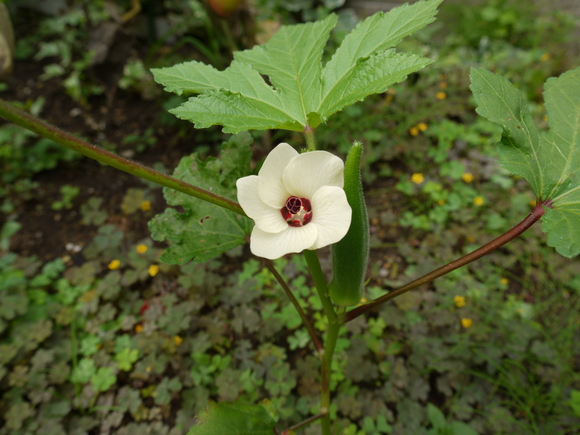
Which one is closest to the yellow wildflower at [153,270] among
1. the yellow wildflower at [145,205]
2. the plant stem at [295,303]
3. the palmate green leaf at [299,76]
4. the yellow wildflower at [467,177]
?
the yellow wildflower at [145,205]

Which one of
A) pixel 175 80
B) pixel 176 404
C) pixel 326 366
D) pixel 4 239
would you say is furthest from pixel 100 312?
pixel 175 80

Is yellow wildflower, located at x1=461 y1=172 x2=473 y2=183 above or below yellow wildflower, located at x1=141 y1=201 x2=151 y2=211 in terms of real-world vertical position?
below

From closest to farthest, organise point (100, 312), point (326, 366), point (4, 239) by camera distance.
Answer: point (326, 366)
point (100, 312)
point (4, 239)

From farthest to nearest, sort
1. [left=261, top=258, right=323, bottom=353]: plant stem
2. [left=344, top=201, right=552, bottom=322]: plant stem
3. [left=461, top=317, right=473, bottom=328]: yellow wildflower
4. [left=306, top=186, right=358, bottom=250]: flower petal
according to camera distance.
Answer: [left=461, top=317, right=473, bottom=328]: yellow wildflower, [left=261, top=258, right=323, bottom=353]: plant stem, [left=344, top=201, right=552, bottom=322]: plant stem, [left=306, top=186, right=358, bottom=250]: flower petal

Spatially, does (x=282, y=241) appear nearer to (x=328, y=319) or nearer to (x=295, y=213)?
(x=295, y=213)

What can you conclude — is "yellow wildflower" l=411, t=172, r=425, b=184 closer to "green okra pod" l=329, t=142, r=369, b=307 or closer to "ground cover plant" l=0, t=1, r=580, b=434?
"ground cover plant" l=0, t=1, r=580, b=434

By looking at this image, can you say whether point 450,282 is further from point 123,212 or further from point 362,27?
point 123,212

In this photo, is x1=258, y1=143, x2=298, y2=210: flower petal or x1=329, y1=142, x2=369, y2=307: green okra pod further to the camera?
x1=329, y1=142, x2=369, y2=307: green okra pod

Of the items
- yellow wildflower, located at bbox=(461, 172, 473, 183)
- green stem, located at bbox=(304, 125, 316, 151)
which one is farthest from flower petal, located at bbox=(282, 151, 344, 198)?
yellow wildflower, located at bbox=(461, 172, 473, 183)
